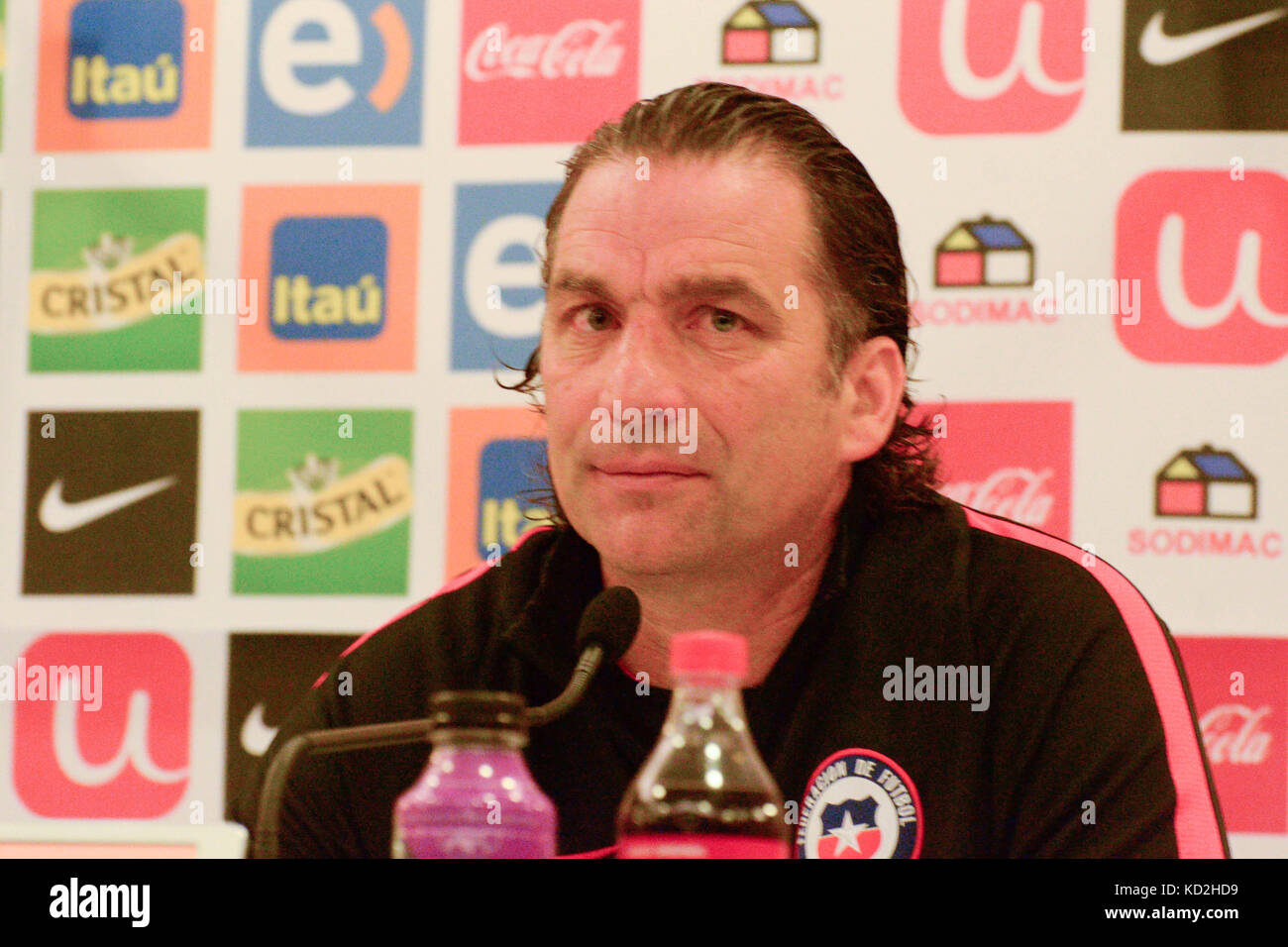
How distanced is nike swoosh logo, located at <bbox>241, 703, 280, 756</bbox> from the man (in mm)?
641

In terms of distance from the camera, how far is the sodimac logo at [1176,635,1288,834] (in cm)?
209

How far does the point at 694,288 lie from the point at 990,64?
991mm

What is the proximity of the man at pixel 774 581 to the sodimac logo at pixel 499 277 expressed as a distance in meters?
0.59

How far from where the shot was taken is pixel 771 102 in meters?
1.67

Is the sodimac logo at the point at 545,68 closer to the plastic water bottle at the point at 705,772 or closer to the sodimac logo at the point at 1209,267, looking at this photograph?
the sodimac logo at the point at 1209,267

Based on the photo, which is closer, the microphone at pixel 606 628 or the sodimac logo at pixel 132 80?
the microphone at pixel 606 628

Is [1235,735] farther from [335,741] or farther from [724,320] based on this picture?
[335,741]

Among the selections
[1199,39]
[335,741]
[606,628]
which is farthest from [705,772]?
[1199,39]

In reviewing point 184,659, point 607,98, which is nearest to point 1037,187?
point 607,98

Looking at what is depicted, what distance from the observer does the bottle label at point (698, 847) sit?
0.82 m

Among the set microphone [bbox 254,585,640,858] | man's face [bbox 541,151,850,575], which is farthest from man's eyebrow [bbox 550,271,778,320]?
microphone [bbox 254,585,640,858]

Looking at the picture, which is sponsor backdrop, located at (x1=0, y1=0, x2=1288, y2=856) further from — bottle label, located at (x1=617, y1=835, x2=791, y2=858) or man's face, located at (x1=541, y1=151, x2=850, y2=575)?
bottle label, located at (x1=617, y1=835, x2=791, y2=858)

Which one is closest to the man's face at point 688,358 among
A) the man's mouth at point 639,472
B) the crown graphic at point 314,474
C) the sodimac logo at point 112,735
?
the man's mouth at point 639,472

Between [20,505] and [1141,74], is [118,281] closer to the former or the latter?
[20,505]
